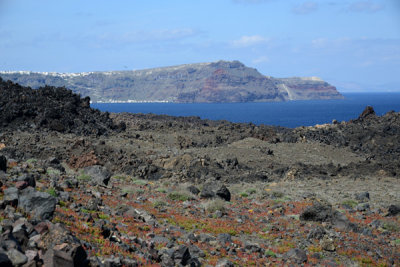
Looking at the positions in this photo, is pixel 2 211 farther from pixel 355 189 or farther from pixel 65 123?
pixel 65 123

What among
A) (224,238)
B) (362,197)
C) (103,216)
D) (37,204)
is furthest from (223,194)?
(37,204)

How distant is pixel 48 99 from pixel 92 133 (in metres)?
6.70

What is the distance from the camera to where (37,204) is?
9641 millimetres

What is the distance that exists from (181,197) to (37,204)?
9012 mm

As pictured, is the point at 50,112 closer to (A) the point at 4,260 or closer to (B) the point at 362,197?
(B) the point at 362,197

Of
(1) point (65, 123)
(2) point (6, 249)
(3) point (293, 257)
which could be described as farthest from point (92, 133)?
(2) point (6, 249)

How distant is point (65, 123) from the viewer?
1490 inches

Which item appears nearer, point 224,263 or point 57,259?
point 57,259

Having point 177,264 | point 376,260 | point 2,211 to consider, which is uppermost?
point 2,211

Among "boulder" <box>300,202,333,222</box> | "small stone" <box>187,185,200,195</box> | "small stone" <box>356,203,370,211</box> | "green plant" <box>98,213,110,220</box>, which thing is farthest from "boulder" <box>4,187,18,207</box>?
"small stone" <box>356,203,370,211</box>

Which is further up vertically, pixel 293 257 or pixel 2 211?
pixel 2 211

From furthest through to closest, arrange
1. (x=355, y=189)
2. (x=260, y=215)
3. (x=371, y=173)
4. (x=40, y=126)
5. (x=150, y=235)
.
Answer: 1. (x=40, y=126)
2. (x=371, y=173)
3. (x=355, y=189)
4. (x=260, y=215)
5. (x=150, y=235)

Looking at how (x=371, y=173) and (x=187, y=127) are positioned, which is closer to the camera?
(x=371, y=173)

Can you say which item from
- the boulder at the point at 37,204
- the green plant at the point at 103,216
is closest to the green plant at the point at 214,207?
the green plant at the point at 103,216
